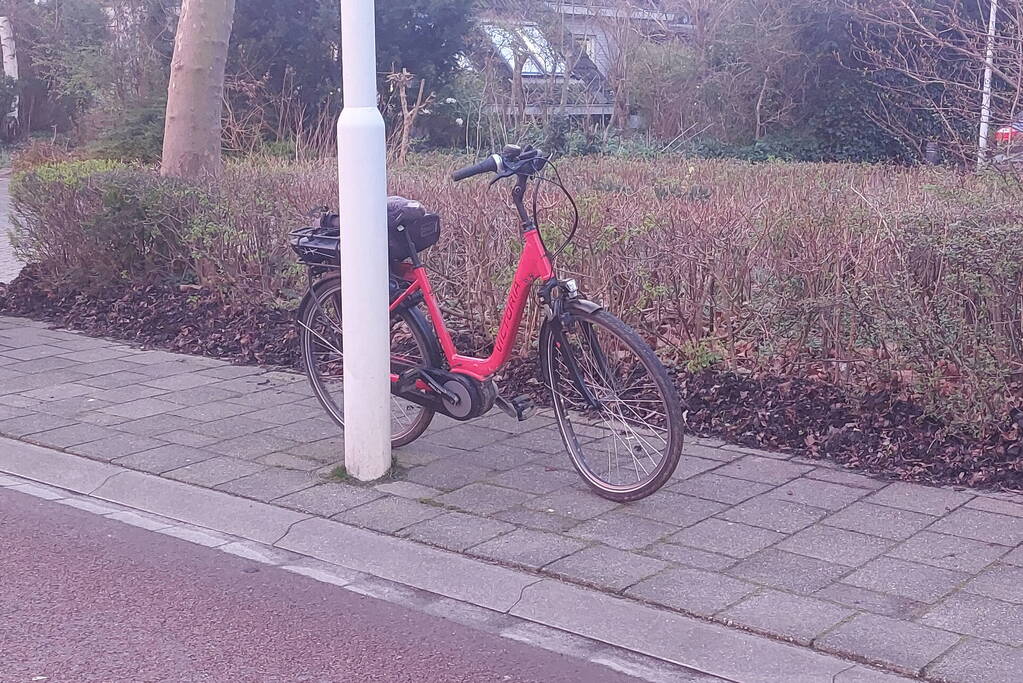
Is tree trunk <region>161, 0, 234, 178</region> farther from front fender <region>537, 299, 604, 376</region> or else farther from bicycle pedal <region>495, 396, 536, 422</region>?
front fender <region>537, 299, 604, 376</region>

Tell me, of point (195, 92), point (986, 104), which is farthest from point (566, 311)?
point (195, 92)

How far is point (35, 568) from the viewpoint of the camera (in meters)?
4.59

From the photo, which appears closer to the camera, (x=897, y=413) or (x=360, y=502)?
(x=360, y=502)

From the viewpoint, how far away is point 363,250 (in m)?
5.15

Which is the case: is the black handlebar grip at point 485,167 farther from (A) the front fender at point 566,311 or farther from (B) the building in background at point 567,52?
(B) the building in background at point 567,52

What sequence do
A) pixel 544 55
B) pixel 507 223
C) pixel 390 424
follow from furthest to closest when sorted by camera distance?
pixel 544 55
pixel 507 223
pixel 390 424

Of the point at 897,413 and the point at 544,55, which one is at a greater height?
the point at 544,55

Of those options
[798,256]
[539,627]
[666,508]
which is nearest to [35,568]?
[539,627]

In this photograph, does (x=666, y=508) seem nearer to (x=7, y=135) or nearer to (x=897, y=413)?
(x=897, y=413)

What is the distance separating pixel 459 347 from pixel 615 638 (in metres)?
3.36

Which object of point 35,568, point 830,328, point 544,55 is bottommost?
point 35,568

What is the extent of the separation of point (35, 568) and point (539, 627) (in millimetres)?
1936

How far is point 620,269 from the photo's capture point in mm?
6523

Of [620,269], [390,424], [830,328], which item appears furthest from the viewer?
[620,269]
